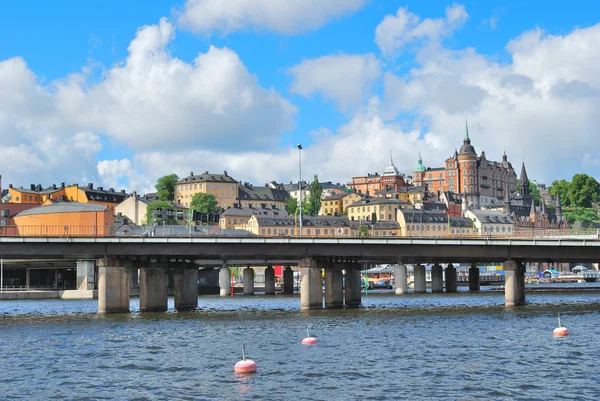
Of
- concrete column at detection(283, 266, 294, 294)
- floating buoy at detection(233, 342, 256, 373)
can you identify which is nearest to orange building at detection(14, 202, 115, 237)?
concrete column at detection(283, 266, 294, 294)

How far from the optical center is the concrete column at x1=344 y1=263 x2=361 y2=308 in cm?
10944

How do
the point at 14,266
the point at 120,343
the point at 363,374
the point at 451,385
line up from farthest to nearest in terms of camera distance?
the point at 14,266 → the point at 120,343 → the point at 363,374 → the point at 451,385

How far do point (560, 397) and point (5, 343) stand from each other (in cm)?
4006

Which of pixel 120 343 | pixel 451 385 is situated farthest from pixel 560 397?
pixel 120 343

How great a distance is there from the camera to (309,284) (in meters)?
93.3

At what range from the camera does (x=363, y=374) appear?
4544cm

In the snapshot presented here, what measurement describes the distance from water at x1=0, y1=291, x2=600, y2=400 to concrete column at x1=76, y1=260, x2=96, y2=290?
67.0 meters

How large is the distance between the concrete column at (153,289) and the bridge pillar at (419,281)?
76994mm

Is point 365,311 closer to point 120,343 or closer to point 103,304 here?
point 103,304

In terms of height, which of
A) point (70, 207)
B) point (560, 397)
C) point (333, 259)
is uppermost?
point (70, 207)

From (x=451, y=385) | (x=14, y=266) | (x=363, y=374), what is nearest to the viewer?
(x=451, y=385)

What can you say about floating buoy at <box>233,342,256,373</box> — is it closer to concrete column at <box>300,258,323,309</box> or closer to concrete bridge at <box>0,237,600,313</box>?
concrete bridge at <box>0,237,600,313</box>

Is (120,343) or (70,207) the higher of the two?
(70,207)

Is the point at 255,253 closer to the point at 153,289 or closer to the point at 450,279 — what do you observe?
the point at 153,289
